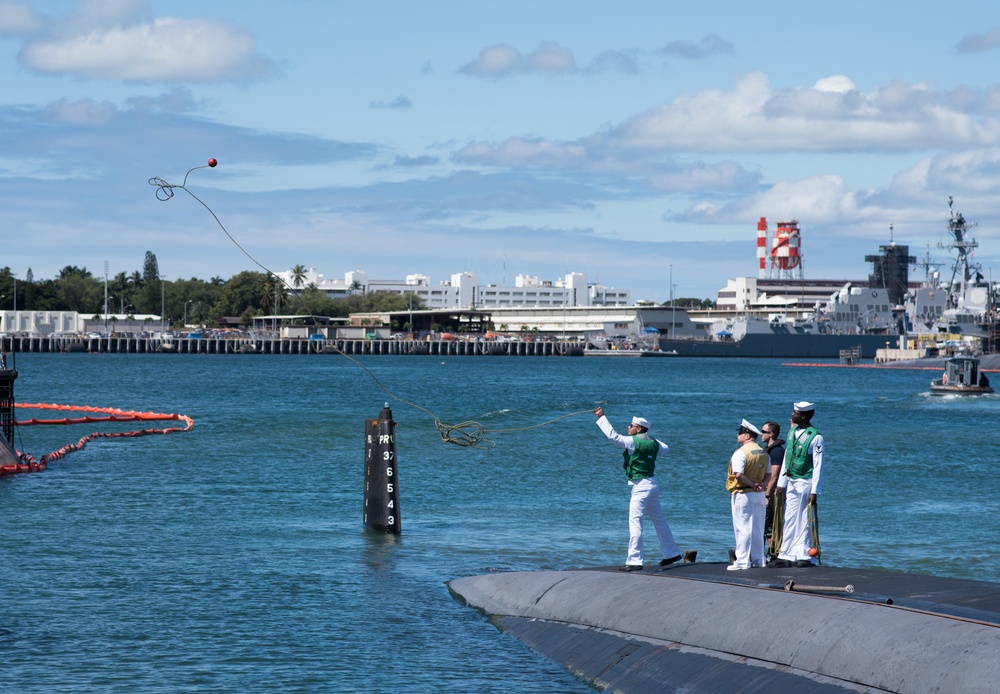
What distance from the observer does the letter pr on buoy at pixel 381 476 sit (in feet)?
70.9

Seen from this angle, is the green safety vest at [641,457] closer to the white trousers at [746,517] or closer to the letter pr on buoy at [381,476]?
the white trousers at [746,517]

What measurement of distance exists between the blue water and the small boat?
32644mm

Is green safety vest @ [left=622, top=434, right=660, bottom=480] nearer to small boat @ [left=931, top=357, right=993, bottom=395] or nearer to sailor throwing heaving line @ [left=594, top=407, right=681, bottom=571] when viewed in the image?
sailor throwing heaving line @ [left=594, top=407, right=681, bottom=571]

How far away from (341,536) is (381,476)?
2486mm

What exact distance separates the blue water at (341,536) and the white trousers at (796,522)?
3893mm

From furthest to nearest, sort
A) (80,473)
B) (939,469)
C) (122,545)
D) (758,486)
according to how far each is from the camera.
Result: (939,469), (80,473), (122,545), (758,486)

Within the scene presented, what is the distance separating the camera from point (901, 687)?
33.4 feet

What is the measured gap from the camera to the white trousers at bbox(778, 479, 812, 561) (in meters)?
15.8

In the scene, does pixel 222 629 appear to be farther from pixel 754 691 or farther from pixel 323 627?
pixel 754 691

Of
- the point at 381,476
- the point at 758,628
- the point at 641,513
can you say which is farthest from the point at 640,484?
the point at 381,476

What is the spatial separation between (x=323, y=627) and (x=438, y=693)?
3.43 metres

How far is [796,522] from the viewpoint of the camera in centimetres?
1597

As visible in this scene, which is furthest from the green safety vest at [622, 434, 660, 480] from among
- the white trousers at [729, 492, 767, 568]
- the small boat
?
the small boat

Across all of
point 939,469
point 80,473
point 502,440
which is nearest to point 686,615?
point 80,473
